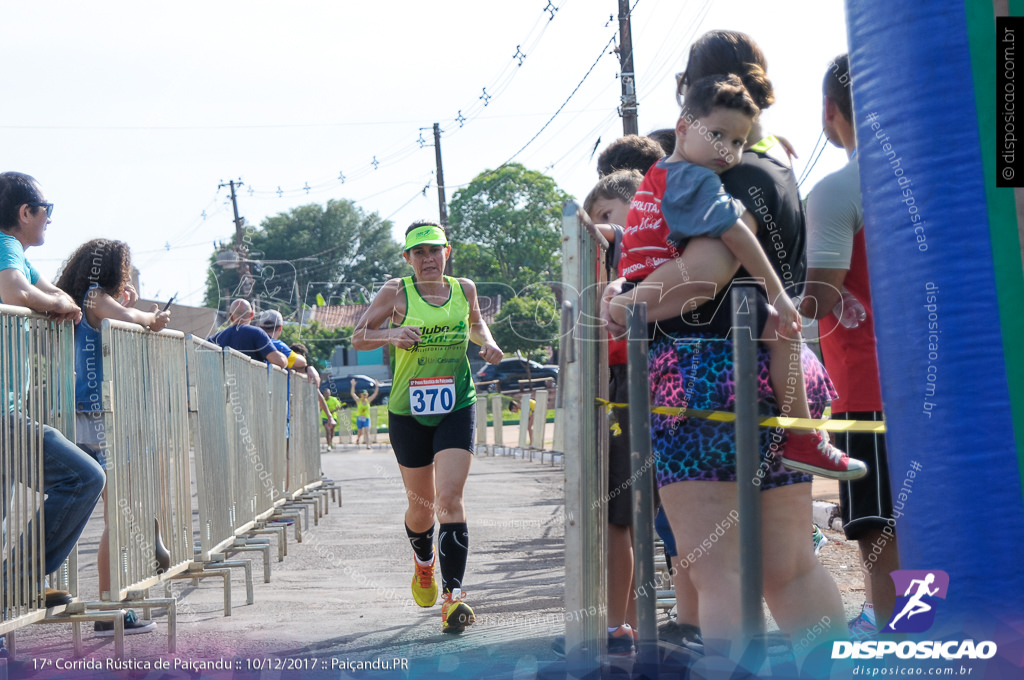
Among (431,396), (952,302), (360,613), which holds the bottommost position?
(360,613)

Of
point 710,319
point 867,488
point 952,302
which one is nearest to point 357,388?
point 867,488

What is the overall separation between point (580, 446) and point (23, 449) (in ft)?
7.78

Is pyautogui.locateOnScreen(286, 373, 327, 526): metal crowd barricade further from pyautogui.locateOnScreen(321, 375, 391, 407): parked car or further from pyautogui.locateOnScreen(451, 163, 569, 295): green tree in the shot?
pyautogui.locateOnScreen(451, 163, 569, 295): green tree

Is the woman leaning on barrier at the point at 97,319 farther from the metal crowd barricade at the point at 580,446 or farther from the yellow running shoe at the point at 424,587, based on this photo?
the metal crowd barricade at the point at 580,446

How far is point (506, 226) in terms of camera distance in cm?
8425

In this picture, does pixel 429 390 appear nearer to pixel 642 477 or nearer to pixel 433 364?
pixel 433 364

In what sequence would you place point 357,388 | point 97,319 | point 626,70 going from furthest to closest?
point 357,388, point 626,70, point 97,319

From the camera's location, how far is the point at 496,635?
15.8ft

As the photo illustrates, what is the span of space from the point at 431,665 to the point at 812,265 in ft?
6.83

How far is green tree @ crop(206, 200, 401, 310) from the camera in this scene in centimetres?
9934

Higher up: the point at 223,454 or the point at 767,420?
the point at 767,420

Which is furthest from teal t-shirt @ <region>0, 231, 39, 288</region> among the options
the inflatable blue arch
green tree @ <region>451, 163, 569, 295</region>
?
green tree @ <region>451, 163, 569, 295</region>

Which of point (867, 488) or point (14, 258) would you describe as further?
point (14, 258)

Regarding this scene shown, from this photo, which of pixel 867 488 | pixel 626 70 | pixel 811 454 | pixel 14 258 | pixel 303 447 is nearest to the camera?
pixel 811 454
